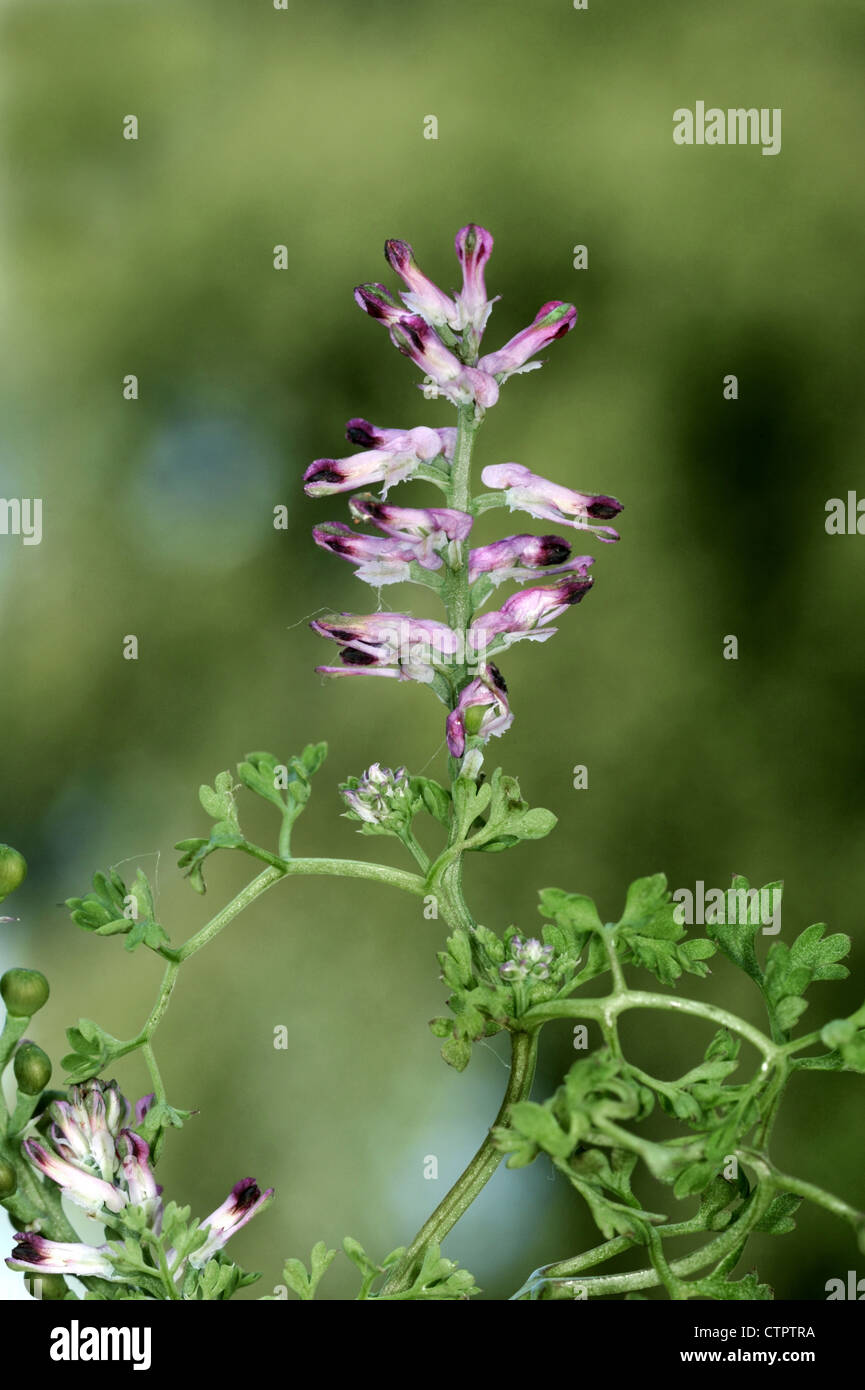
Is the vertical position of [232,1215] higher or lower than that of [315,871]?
lower

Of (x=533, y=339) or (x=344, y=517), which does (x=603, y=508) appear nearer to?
(x=533, y=339)

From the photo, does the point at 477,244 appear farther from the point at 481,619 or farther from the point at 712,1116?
the point at 712,1116

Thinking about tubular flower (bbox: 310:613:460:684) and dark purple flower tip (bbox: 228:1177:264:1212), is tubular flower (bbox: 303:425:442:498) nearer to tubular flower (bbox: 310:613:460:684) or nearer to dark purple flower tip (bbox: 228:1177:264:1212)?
tubular flower (bbox: 310:613:460:684)

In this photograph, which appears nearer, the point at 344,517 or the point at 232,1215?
the point at 232,1215

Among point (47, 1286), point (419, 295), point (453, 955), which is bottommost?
point (47, 1286)

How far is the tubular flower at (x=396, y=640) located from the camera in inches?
16.2

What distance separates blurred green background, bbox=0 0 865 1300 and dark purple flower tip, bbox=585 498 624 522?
0.58m

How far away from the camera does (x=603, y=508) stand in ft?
1.40

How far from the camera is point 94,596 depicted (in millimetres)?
1140

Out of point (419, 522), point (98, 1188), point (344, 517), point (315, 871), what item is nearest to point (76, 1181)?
point (98, 1188)

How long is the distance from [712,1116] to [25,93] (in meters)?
1.08

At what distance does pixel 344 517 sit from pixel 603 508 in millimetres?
654

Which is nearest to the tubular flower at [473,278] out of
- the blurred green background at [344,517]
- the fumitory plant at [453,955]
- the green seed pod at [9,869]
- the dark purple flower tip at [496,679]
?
the fumitory plant at [453,955]

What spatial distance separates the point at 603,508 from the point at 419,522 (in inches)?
2.4
